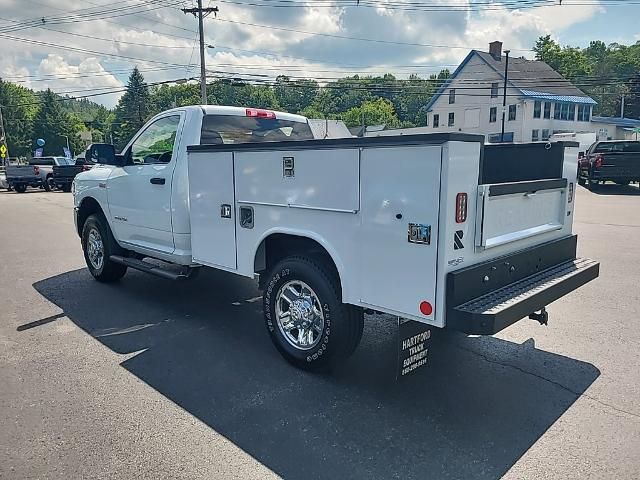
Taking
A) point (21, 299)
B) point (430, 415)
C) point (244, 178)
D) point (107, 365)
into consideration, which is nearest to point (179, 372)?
point (107, 365)

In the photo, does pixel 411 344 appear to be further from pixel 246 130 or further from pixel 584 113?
pixel 584 113

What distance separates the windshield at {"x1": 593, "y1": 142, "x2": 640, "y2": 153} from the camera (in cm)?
2055

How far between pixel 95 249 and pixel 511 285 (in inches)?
222

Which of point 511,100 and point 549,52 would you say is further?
point 549,52

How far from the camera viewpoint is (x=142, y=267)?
585 cm

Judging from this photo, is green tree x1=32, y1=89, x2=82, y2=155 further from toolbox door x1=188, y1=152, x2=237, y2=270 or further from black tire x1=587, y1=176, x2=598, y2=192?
toolbox door x1=188, y1=152, x2=237, y2=270

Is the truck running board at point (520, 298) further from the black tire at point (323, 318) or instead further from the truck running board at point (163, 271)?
the truck running board at point (163, 271)

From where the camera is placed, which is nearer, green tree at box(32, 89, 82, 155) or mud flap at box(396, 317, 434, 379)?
mud flap at box(396, 317, 434, 379)

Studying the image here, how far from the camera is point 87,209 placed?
7.25 metres

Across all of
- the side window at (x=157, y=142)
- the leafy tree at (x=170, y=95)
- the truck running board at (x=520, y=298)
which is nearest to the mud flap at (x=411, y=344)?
the truck running board at (x=520, y=298)

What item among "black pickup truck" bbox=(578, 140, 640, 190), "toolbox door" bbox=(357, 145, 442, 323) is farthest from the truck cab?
"black pickup truck" bbox=(578, 140, 640, 190)

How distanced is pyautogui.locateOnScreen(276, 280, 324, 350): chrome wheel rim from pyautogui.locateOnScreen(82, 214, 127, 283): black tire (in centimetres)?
340

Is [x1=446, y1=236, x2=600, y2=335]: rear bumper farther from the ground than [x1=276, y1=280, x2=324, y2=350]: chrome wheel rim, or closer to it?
farther from the ground

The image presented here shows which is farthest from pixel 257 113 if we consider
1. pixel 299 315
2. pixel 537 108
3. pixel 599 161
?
pixel 537 108
